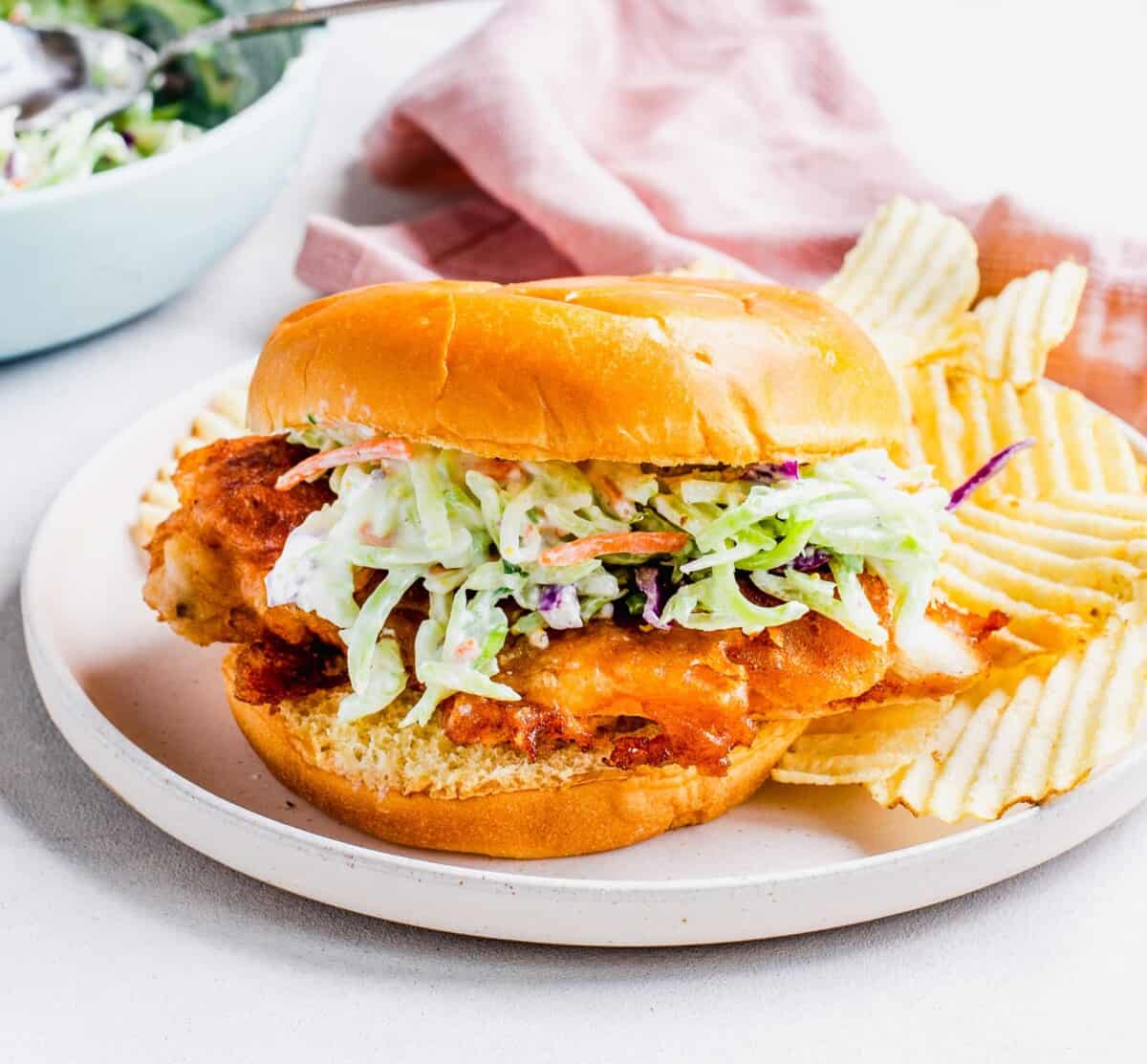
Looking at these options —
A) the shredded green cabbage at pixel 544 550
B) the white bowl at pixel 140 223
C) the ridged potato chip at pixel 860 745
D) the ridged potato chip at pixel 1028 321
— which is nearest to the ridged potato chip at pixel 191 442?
the white bowl at pixel 140 223

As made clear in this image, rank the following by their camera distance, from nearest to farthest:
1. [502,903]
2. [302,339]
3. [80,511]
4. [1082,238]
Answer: [502,903]
[302,339]
[80,511]
[1082,238]

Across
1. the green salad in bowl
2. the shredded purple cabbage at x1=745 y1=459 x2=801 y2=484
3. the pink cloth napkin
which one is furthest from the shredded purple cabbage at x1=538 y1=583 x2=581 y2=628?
the green salad in bowl

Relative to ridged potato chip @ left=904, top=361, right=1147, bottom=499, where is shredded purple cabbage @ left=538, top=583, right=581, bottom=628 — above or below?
above

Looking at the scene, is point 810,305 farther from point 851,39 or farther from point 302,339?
point 851,39

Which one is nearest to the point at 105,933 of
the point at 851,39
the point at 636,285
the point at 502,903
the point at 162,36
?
the point at 502,903

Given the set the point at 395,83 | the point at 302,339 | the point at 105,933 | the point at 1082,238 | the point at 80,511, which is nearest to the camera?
the point at 105,933

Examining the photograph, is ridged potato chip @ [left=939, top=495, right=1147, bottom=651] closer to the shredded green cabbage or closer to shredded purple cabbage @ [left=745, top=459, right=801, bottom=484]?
the shredded green cabbage

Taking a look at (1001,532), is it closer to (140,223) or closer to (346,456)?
(346,456)
